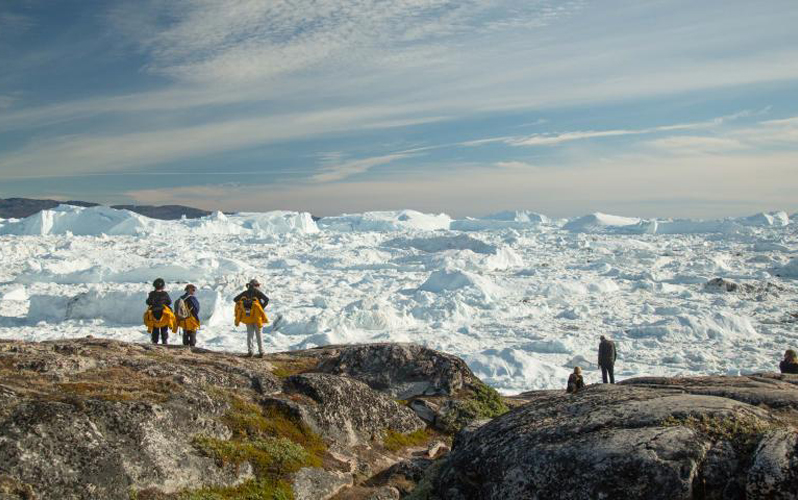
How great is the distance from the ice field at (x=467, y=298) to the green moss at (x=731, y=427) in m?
14.6

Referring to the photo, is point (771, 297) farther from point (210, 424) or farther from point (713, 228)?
point (713, 228)

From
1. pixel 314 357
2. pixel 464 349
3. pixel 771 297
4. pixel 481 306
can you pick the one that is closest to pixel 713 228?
pixel 771 297

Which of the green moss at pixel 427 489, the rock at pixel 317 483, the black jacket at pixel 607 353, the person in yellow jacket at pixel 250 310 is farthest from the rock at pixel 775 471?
the black jacket at pixel 607 353

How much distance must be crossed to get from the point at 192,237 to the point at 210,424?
87.0 metres

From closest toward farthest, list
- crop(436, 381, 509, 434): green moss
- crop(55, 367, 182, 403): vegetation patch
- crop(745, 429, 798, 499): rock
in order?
crop(745, 429, 798, 499): rock < crop(55, 367, 182, 403): vegetation patch < crop(436, 381, 509, 434): green moss

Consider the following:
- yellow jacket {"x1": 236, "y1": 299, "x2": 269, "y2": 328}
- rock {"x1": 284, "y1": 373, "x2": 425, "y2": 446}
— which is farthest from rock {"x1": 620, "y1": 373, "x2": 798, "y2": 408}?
yellow jacket {"x1": 236, "y1": 299, "x2": 269, "y2": 328}

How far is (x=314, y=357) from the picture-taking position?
11.7m

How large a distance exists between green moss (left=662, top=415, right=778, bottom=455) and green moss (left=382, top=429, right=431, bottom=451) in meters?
4.27

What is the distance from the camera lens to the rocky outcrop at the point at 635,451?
3.78 meters

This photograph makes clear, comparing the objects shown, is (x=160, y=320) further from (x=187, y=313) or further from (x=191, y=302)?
(x=191, y=302)

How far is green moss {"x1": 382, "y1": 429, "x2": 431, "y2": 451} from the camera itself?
7764 mm

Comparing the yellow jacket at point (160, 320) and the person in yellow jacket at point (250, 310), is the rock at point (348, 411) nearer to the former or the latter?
the person in yellow jacket at point (250, 310)

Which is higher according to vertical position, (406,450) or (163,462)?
(163,462)

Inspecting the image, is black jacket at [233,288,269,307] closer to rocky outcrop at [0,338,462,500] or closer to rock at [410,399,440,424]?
rocky outcrop at [0,338,462,500]
